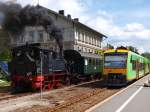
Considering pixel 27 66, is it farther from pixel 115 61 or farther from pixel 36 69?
pixel 115 61

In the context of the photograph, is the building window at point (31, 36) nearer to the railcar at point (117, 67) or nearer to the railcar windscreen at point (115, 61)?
the railcar at point (117, 67)

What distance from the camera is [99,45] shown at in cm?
8131

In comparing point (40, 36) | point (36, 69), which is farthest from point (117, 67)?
point (40, 36)

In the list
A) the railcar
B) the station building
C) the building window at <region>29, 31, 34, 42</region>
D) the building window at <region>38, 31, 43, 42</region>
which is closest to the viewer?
the railcar

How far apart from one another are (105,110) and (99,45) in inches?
2653

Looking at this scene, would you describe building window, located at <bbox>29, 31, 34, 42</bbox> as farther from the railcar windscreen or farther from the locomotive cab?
the locomotive cab

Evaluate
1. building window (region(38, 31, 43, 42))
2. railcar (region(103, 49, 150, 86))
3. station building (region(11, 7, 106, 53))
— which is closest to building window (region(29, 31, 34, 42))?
station building (region(11, 7, 106, 53))

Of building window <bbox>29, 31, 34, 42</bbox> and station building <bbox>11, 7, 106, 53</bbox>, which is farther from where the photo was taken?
building window <bbox>29, 31, 34, 42</bbox>

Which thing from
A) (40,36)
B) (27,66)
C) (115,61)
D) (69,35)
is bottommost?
(27,66)

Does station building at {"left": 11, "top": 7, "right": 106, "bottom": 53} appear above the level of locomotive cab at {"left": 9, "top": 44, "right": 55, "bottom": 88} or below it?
above

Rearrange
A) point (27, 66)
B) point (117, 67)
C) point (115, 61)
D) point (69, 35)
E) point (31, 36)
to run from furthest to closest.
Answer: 1. point (31, 36)
2. point (69, 35)
3. point (115, 61)
4. point (117, 67)
5. point (27, 66)

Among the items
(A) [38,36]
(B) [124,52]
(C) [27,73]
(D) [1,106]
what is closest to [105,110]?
(D) [1,106]

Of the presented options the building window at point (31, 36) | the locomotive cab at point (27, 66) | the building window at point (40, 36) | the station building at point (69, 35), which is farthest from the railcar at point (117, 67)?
the building window at point (31, 36)

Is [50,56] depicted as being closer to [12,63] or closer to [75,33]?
[12,63]
